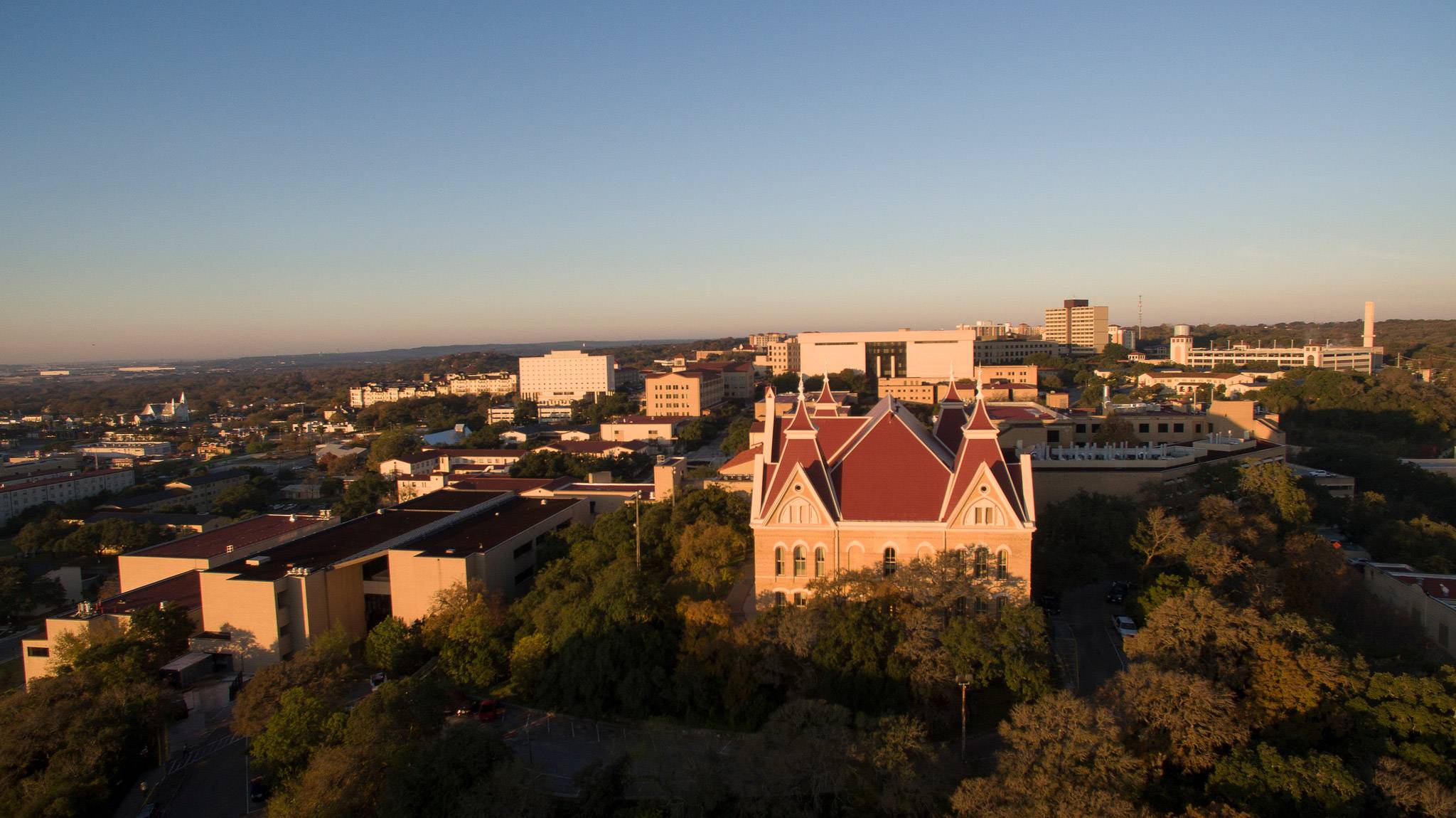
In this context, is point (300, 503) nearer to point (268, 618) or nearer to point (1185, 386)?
point (268, 618)

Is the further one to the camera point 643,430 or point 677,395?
point 677,395

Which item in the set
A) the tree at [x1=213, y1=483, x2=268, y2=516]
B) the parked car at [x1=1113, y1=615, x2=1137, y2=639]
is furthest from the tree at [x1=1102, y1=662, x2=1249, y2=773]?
the tree at [x1=213, y1=483, x2=268, y2=516]

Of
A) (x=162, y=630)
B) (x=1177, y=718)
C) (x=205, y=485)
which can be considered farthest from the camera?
(x=205, y=485)

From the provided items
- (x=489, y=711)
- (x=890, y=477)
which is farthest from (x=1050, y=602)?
(x=489, y=711)

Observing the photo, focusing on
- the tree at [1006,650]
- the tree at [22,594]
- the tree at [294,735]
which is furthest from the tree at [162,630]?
the tree at [1006,650]

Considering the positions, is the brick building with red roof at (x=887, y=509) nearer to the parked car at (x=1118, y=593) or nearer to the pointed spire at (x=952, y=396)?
the pointed spire at (x=952, y=396)

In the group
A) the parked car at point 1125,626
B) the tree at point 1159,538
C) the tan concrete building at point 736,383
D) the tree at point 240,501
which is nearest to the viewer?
the parked car at point 1125,626

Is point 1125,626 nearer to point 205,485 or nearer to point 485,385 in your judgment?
point 205,485

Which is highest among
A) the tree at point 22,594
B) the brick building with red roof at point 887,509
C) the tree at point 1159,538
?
the brick building with red roof at point 887,509
